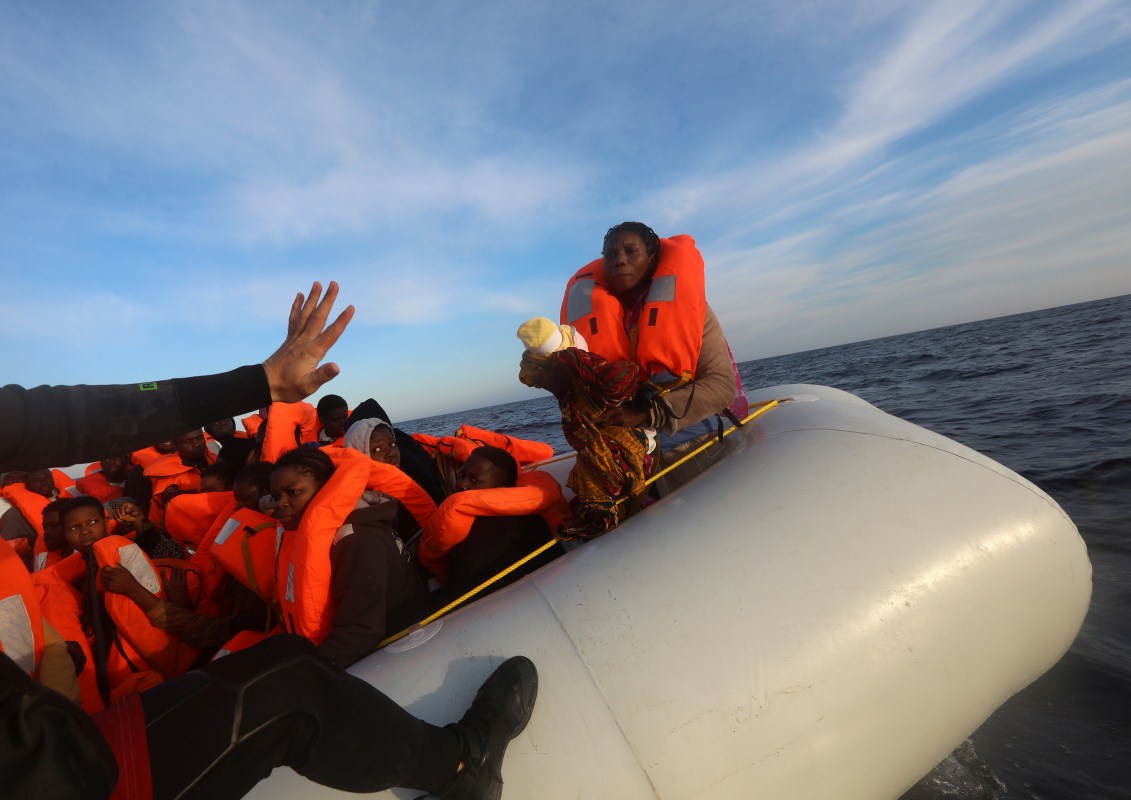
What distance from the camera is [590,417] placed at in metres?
2.14

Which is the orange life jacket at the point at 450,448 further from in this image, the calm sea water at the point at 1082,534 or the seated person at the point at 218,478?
the calm sea water at the point at 1082,534

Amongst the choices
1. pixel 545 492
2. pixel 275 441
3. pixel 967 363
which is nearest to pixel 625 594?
pixel 545 492

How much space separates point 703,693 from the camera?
147 centimetres

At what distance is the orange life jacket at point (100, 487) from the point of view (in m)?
4.84

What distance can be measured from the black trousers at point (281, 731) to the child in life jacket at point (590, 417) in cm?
100

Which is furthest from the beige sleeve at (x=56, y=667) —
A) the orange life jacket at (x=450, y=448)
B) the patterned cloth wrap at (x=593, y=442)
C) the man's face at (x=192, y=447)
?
the man's face at (x=192, y=447)

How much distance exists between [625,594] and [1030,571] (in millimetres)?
1430

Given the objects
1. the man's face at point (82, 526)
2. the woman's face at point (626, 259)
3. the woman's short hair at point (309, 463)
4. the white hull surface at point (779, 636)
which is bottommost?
the white hull surface at point (779, 636)

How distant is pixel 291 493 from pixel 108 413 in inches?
40.1

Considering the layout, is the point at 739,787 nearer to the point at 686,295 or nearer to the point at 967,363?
the point at 686,295

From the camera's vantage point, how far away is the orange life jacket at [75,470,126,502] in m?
4.84

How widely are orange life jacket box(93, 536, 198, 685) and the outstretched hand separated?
1623mm

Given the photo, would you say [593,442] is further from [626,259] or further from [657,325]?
[626,259]

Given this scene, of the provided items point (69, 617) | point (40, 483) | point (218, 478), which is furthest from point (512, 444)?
point (40, 483)
